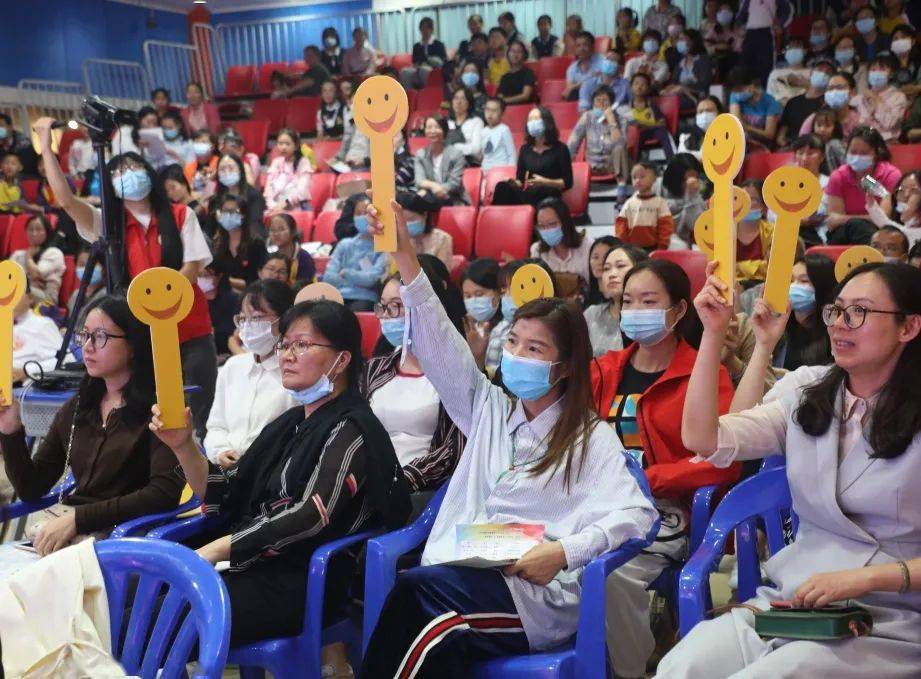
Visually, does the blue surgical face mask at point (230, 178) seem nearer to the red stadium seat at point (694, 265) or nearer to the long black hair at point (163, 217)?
the long black hair at point (163, 217)

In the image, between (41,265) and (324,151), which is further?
(324,151)

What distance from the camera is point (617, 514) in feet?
7.14

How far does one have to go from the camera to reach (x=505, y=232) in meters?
6.26

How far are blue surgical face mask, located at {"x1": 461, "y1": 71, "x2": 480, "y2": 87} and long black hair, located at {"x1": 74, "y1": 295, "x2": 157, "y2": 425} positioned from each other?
727 cm

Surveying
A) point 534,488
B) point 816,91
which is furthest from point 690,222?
point 534,488

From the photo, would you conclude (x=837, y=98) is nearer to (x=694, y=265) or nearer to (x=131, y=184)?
(x=694, y=265)

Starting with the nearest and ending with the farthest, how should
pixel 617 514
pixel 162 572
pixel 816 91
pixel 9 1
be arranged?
pixel 162 572
pixel 617 514
pixel 816 91
pixel 9 1

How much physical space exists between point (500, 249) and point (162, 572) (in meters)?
4.69

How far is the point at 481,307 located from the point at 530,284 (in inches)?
44.6

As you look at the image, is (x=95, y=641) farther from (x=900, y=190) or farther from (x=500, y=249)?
(x=500, y=249)

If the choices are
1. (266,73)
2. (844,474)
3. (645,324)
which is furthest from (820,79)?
(266,73)

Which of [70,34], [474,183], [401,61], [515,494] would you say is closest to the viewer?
[515,494]

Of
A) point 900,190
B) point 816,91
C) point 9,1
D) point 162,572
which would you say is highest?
point 9,1

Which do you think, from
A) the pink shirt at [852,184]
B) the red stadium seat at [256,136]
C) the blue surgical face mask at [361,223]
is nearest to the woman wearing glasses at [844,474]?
the blue surgical face mask at [361,223]
